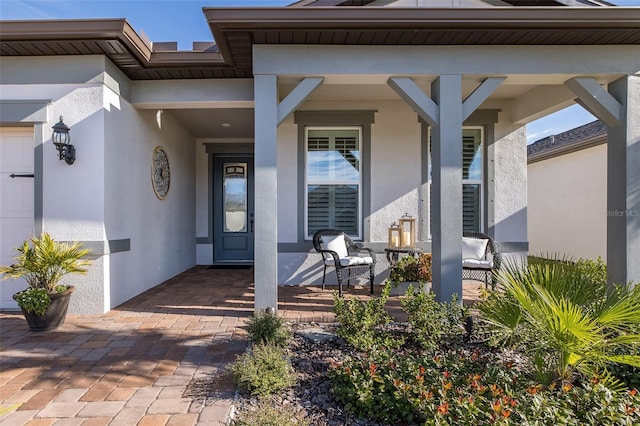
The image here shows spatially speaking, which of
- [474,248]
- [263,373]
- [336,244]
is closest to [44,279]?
[263,373]

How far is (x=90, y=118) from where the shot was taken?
162 inches

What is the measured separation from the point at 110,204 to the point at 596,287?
4.78 metres

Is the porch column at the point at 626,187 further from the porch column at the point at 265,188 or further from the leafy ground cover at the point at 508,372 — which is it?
the porch column at the point at 265,188

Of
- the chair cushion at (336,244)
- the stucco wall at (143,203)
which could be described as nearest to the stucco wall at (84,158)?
the stucco wall at (143,203)

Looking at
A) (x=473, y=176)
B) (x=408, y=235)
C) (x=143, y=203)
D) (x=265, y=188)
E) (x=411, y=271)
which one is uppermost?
(x=473, y=176)

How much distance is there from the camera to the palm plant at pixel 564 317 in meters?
2.09

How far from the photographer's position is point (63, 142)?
391cm

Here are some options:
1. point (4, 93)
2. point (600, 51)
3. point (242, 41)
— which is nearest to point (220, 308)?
point (242, 41)

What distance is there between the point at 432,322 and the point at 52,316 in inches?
144

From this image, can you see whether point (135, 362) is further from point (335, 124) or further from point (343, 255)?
point (335, 124)

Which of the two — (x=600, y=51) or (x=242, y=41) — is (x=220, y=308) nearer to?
(x=242, y=41)

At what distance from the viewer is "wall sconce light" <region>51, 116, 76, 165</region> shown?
3.89m

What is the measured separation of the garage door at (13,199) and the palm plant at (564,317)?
5.02 metres

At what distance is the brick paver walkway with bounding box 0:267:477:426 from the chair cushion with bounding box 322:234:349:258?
0.72m
